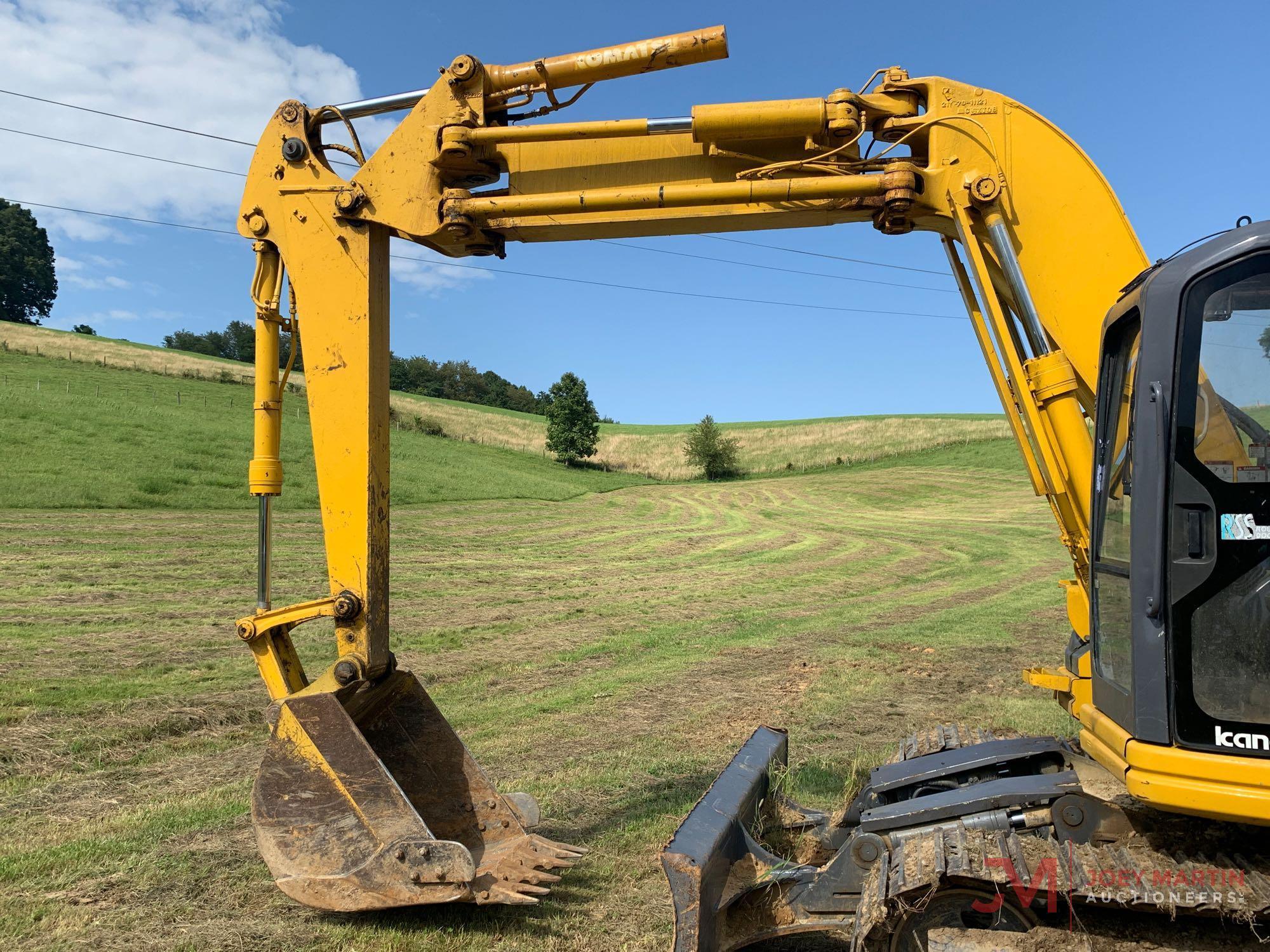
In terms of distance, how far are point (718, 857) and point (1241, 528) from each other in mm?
2469

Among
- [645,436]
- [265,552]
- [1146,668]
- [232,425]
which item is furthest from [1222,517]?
[645,436]

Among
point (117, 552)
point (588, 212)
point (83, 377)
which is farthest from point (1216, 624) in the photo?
point (83, 377)

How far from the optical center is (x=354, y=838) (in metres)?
4.48

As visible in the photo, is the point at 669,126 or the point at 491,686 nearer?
the point at 669,126

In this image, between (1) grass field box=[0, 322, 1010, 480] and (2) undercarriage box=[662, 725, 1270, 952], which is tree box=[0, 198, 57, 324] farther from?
(2) undercarriage box=[662, 725, 1270, 952]

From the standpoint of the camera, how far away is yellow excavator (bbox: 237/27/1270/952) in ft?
10.4

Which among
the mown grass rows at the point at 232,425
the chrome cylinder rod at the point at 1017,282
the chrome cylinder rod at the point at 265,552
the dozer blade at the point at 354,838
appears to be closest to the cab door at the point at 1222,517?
the chrome cylinder rod at the point at 1017,282

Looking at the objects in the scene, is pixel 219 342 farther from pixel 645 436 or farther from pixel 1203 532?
pixel 1203 532

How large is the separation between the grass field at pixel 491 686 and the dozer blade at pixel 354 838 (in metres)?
0.22

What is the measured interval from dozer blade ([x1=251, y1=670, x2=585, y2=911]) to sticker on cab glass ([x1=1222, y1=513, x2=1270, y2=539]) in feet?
11.2

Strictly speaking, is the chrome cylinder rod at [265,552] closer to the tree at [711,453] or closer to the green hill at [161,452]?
the green hill at [161,452]

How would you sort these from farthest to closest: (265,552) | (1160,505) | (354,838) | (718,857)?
(265,552) < (354,838) < (718,857) < (1160,505)

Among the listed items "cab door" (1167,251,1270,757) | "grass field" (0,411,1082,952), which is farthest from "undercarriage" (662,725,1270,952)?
"grass field" (0,411,1082,952)

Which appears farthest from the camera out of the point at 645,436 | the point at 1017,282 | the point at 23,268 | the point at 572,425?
the point at 23,268
